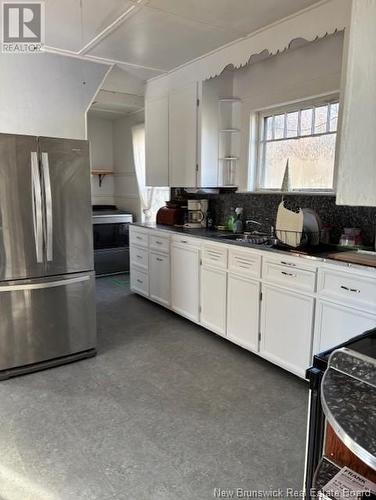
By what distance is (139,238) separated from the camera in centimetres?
440

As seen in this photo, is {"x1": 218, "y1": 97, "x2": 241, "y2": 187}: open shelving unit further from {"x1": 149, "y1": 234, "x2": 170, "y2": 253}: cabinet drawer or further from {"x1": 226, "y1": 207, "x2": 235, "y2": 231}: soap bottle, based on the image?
{"x1": 149, "y1": 234, "x2": 170, "y2": 253}: cabinet drawer

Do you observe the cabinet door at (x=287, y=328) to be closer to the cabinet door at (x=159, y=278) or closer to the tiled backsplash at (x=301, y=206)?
the tiled backsplash at (x=301, y=206)

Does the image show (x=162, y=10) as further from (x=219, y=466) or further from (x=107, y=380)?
(x=219, y=466)

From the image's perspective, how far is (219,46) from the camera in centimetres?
333

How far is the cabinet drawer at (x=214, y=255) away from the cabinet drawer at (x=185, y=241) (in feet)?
0.37

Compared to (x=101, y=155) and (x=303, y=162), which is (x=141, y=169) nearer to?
(x=101, y=155)

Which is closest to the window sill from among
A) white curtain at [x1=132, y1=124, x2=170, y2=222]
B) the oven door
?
white curtain at [x1=132, y1=124, x2=170, y2=222]

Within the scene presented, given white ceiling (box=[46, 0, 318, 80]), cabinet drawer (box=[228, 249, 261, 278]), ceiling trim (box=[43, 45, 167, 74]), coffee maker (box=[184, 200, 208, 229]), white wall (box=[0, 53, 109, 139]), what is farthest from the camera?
coffee maker (box=[184, 200, 208, 229])

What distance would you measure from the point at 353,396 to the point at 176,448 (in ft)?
4.49

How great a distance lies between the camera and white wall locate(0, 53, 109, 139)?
3.28 m

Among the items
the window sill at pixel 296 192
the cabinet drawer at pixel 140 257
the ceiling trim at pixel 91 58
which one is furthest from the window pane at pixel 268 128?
the cabinet drawer at pixel 140 257

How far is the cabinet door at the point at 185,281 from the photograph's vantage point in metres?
3.53

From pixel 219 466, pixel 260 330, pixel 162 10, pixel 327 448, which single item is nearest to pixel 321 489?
pixel 327 448

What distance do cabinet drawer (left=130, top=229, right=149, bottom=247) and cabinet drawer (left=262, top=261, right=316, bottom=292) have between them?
1841 mm
